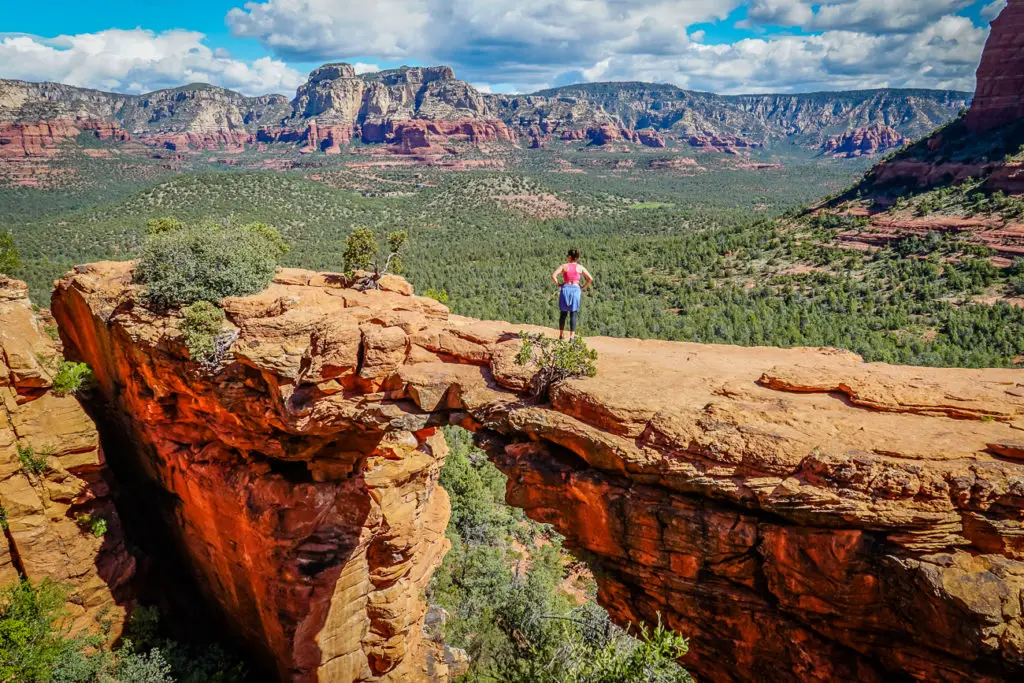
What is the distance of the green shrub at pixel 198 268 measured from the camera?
1319cm

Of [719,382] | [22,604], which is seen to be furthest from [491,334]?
[22,604]

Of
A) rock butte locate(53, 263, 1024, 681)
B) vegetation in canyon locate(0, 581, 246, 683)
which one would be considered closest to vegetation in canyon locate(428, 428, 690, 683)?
rock butte locate(53, 263, 1024, 681)

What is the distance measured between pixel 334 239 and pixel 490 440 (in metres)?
70.7

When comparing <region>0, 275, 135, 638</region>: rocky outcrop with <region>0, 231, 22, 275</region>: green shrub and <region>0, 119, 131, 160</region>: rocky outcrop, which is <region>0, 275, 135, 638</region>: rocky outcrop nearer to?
<region>0, 231, 22, 275</region>: green shrub

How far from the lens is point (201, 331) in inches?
485

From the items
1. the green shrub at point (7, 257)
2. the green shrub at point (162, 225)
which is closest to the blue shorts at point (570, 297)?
the green shrub at point (162, 225)

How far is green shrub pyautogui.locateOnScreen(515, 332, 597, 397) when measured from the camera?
10109 mm

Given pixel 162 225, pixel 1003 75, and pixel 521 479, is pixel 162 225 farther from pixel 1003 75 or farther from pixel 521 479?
pixel 1003 75

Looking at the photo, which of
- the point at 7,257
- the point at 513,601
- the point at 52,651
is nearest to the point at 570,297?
the point at 513,601

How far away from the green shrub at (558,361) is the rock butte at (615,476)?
313 mm

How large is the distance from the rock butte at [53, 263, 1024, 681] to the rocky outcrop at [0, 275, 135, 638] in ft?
4.45

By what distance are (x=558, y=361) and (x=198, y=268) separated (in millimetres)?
9017

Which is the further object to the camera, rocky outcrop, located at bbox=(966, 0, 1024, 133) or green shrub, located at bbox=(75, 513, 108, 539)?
rocky outcrop, located at bbox=(966, 0, 1024, 133)

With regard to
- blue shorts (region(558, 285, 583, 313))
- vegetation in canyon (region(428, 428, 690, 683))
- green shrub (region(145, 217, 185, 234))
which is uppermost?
green shrub (region(145, 217, 185, 234))
